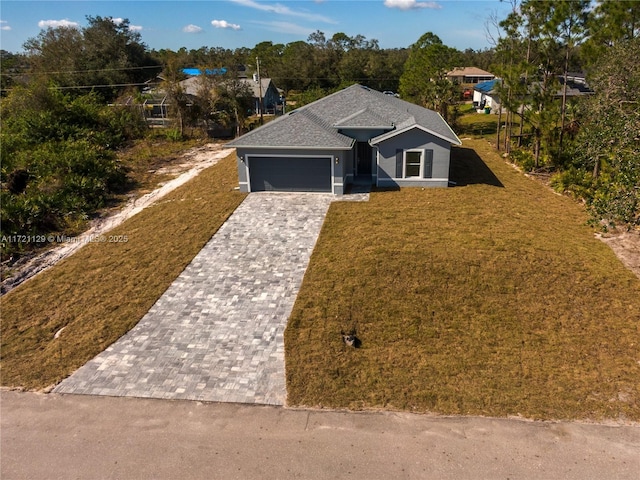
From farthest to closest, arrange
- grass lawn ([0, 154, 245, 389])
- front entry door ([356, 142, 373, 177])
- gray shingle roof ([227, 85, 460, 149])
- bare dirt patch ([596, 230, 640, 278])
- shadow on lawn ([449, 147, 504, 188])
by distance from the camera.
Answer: front entry door ([356, 142, 373, 177])
shadow on lawn ([449, 147, 504, 188])
gray shingle roof ([227, 85, 460, 149])
bare dirt patch ([596, 230, 640, 278])
grass lawn ([0, 154, 245, 389])

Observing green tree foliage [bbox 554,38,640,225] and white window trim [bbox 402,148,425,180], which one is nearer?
green tree foliage [bbox 554,38,640,225]

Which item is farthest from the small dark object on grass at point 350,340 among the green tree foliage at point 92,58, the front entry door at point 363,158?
the green tree foliage at point 92,58

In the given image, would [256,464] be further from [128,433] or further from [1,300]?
[1,300]

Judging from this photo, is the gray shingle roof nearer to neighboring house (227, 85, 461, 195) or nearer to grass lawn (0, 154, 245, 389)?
neighboring house (227, 85, 461, 195)

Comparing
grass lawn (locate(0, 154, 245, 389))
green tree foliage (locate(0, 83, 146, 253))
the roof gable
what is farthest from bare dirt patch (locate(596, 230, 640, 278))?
green tree foliage (locate(0, 83, 146, 253))

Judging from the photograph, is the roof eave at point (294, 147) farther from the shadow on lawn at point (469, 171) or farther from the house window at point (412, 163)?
the shadow on lawn at point (469, 171)

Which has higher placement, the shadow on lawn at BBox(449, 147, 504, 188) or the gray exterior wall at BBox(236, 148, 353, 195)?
the gray exterior wall at BBox(236, 148, 353, 195)

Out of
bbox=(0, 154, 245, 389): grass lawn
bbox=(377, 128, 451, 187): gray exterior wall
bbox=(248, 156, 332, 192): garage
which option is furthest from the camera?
bbox=(248, 156, 332, 192): garage
